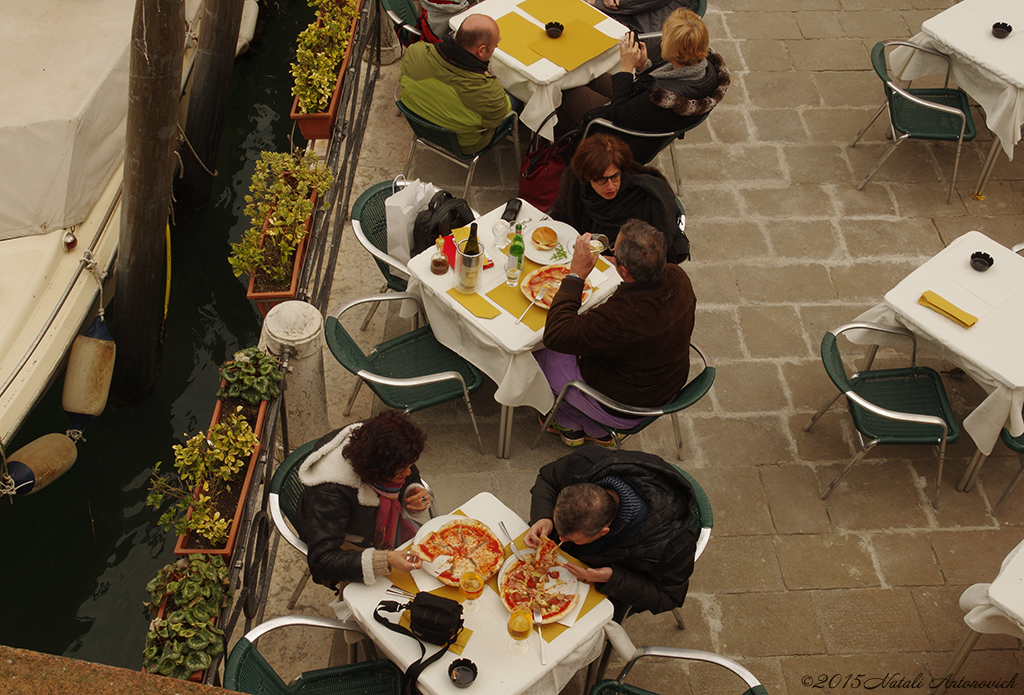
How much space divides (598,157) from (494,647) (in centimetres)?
267

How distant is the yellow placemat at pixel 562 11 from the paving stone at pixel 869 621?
13.9ft

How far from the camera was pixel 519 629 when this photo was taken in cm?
324

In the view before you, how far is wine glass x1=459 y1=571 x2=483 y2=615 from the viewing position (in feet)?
11.0

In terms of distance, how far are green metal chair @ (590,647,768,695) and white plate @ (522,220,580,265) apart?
6.91 ft

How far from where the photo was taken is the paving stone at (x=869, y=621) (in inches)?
170

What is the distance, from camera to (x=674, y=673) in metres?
4.16

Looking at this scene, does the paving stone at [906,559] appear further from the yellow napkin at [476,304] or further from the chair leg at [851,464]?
the yellow napkin at [476,304]

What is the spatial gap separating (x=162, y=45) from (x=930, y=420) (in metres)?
4.58

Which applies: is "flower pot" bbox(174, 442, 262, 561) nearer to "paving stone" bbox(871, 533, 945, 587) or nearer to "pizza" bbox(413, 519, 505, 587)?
"pizza" bbox(413, 519, 505, 587)

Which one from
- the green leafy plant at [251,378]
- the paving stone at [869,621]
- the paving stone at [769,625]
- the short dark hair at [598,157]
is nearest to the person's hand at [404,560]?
the green leafy plant at [251,378]

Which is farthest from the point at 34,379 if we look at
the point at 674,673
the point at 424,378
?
the point at 674,673

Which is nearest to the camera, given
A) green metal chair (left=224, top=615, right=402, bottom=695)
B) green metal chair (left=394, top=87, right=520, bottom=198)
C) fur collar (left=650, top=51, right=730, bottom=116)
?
green metal chair (left=224, top=615, right=402, bottom=695)

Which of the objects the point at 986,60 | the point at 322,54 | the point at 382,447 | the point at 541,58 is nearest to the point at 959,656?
the point at 382,447

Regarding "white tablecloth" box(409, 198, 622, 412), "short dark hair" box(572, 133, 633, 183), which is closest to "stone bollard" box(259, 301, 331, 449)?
"white tablecloth" box(409, 198, 622, 412)
